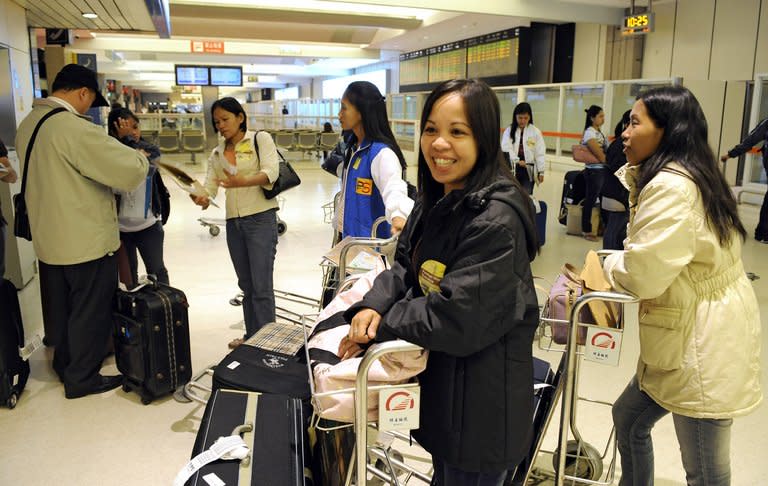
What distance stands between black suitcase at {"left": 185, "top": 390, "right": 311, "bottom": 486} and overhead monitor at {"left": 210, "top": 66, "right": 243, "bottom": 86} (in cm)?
1929

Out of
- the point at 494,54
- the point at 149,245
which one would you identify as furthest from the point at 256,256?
the point at 494,54

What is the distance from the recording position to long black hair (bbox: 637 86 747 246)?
1.59 m

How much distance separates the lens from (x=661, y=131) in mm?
1697

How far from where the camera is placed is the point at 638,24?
11.0 m

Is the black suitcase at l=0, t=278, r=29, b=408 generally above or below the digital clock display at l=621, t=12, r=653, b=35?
below

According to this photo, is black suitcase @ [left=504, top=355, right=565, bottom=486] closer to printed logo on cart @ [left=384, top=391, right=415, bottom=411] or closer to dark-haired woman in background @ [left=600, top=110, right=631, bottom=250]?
printed logo on cart @ [left=384, top=391, right=415, bottom=411]

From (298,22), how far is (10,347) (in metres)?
12.4

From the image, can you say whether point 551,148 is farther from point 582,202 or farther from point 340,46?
point 340,46

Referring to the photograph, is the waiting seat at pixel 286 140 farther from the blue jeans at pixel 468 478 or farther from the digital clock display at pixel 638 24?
the blue jeans at pixel 468 478

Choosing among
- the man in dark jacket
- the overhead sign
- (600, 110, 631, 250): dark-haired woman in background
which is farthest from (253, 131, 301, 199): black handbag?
the overhead sign

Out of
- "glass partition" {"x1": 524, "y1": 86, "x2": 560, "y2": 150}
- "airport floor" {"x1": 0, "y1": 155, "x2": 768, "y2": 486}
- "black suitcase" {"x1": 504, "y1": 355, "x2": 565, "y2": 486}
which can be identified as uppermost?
"glass partition" {"x1": 524, "y1": 86, "x2": 560, "y2": 150}

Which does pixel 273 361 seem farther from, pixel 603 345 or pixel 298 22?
pixel 298 22

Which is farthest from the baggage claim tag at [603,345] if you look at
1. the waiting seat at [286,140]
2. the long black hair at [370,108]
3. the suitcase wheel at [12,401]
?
the waiting seat at [286,140]

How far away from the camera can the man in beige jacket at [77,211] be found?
115 inches
